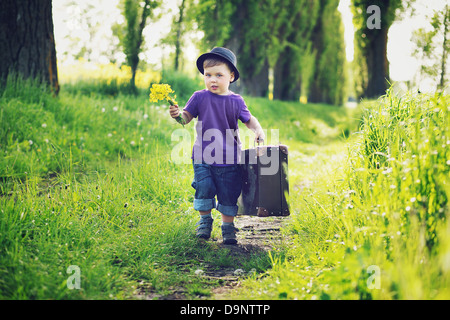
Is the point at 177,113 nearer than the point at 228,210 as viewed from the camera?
Yes

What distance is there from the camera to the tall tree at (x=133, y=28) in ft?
25.8

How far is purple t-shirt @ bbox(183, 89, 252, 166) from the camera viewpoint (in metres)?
3.22

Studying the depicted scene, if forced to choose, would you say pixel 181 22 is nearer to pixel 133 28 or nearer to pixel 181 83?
pixel 181 83

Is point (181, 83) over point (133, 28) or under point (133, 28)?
under

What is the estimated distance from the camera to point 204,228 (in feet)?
11.0

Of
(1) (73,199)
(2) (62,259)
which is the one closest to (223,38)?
(1) (73,199)

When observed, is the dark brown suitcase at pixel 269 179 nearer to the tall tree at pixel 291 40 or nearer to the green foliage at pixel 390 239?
the green foliage at pixel 390 239

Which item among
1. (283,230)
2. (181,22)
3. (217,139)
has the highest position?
(181,22)

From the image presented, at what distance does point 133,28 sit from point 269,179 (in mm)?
5998

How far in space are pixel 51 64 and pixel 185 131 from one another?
258cm

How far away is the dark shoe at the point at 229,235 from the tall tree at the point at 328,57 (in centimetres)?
1593

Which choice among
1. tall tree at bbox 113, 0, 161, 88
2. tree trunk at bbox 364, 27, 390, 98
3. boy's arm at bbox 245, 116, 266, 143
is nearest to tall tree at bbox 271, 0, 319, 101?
tree trunk at bbox 364, 27, 390, 98

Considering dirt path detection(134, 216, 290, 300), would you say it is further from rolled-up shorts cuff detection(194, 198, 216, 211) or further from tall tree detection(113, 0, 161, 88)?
tall tree detection(113, 0, 161, 88)

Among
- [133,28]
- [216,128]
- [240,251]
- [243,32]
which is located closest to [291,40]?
[243,32]
